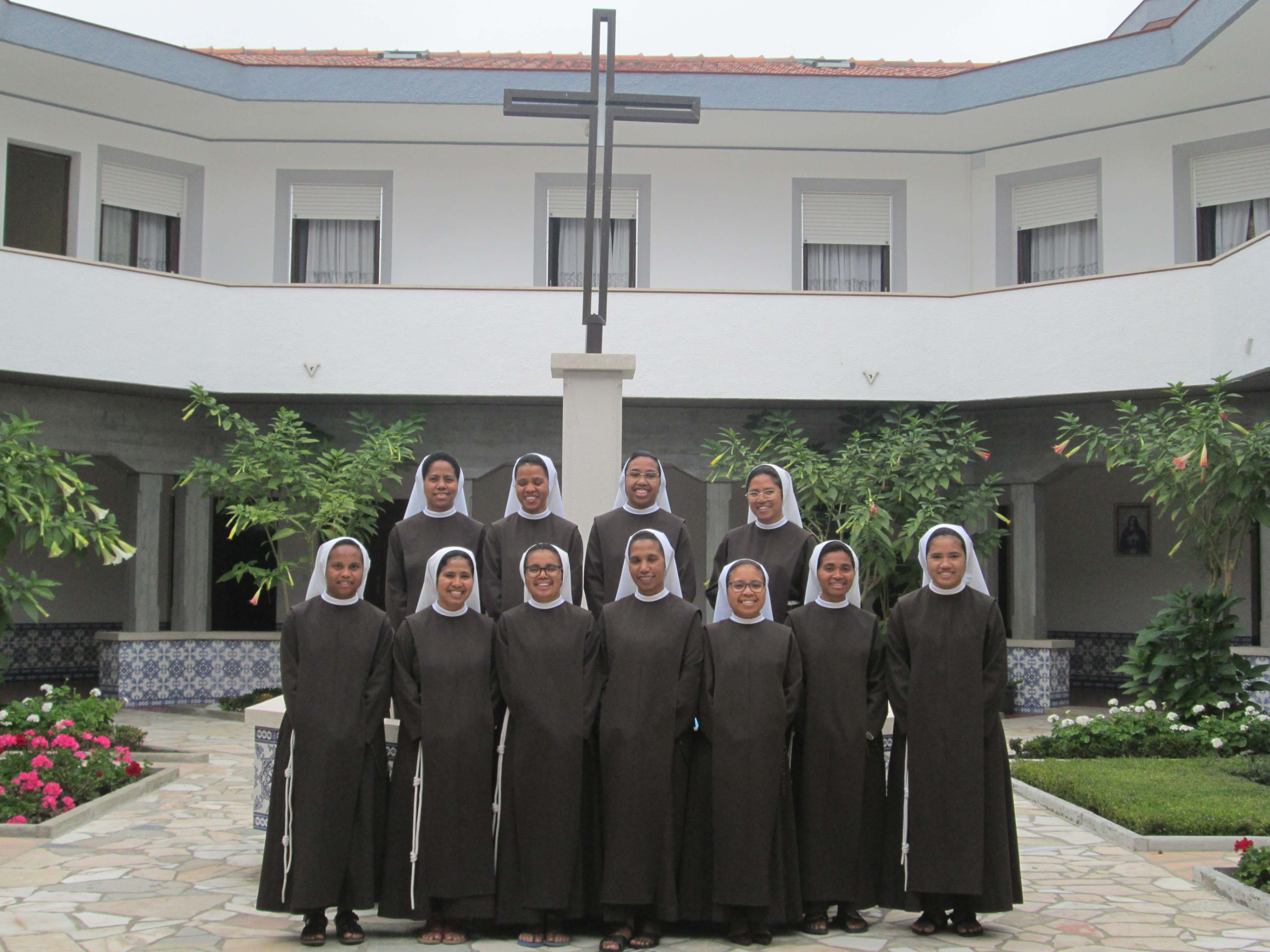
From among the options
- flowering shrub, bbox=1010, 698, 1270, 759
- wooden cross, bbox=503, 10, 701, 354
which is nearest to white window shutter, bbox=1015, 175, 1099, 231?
flowering shrub, bbox=1010, 698, 1270, 759

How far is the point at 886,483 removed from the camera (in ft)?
51.3

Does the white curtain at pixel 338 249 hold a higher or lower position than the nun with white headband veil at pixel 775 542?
higher

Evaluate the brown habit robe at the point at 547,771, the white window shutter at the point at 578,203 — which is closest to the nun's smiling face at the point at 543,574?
the brown habit robe at the point at 547,771

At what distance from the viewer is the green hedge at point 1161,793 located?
8672 mm

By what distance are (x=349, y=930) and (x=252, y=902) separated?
100 cm

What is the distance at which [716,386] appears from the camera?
16391 mm

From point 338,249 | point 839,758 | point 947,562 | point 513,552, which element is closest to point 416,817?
point 513,552

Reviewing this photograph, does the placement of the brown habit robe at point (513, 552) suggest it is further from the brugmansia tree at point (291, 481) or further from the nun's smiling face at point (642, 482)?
the brugmansia tree at point (291, 481)

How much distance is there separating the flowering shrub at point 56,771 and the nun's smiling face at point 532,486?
13.5ft

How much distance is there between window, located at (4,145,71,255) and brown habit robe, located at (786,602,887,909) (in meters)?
13.3

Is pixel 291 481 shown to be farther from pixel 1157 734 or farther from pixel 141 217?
pixel 1157 734

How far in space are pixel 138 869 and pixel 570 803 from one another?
3020 millimetres

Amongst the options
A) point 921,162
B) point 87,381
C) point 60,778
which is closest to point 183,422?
point 87,381

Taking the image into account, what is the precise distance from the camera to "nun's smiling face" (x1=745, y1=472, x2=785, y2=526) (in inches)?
289
